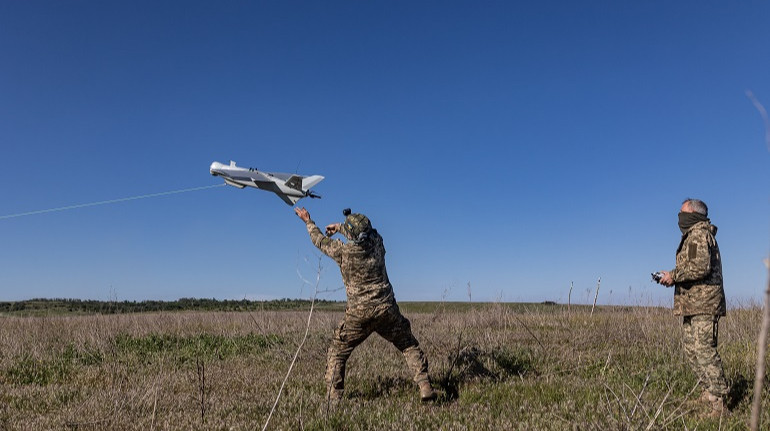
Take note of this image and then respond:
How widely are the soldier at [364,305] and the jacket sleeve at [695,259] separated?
336 cm

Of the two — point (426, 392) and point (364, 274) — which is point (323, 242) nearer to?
point (364, 274)

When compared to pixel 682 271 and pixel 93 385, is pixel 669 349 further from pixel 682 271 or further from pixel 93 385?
pixel 93 385

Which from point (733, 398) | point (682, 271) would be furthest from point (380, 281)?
point (733, 398)

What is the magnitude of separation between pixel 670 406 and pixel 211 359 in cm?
879

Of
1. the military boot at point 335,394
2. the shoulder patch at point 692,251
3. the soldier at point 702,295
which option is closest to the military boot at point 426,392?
the military boot at point 335,394

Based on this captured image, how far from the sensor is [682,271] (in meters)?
6.55

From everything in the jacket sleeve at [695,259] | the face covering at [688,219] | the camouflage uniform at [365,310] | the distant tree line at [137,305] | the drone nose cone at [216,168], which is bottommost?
the distant tree line at [137,305]

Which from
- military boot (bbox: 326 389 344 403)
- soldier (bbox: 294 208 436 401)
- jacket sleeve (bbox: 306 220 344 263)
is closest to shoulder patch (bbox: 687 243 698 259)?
soldier (bbox: 294 208 436 401)

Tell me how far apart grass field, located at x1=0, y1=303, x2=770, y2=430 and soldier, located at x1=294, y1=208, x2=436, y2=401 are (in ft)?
1.52

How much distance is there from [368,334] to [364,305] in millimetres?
474

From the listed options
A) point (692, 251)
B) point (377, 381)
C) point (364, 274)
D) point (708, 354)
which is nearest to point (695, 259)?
point (692, 251)

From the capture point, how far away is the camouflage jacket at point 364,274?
7.09 metres

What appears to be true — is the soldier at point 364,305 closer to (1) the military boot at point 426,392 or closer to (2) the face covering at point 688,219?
(1) the military boot at point 426,392

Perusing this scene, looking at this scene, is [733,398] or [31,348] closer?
[733,398]
